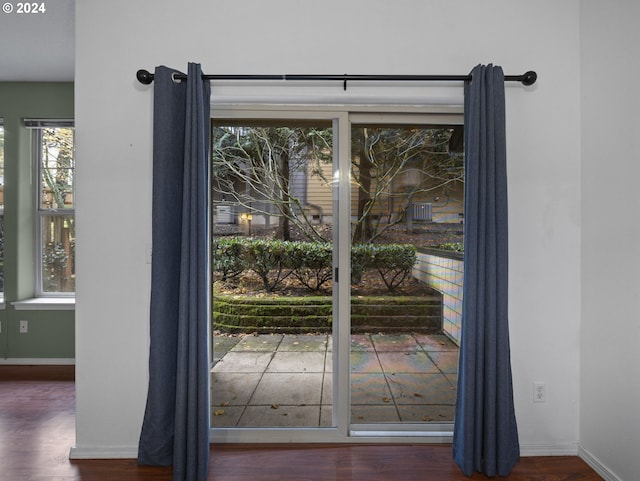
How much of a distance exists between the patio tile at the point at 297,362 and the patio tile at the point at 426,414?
0.58 m

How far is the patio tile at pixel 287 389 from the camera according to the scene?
2.46 metres

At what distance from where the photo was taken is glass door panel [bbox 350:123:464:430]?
2.36m

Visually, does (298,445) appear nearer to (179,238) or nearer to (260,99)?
(179,238)

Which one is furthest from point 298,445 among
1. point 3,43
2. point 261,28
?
point 3,43

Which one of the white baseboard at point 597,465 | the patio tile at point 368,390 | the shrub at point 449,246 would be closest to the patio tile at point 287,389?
the patio tile at point 368,390

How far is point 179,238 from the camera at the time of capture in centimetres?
206

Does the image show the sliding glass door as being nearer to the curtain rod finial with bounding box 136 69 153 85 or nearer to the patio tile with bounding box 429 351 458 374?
the patio tile with bounding box 429 351 458 374

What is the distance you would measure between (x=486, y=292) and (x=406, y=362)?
0.72 meters

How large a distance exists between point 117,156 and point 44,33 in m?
1.42

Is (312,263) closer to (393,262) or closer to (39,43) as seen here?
(393,262)

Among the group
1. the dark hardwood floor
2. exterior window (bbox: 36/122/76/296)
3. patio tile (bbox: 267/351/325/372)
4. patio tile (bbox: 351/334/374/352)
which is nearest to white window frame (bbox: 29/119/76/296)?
exterior window (bbox: 36/122/76/296)

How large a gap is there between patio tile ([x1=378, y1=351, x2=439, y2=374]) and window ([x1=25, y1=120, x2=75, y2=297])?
3.17 metres

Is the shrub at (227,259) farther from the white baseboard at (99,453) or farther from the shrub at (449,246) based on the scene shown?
the shrub at (449,246)

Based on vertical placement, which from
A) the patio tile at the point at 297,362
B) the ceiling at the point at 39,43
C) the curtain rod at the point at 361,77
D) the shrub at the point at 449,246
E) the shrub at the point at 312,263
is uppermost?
the ceiling at the point at 39,43
